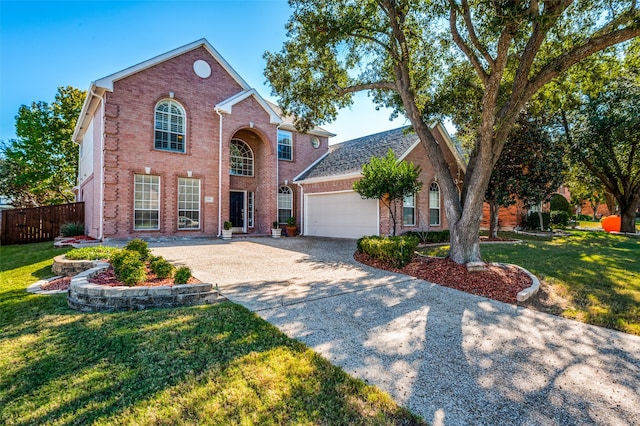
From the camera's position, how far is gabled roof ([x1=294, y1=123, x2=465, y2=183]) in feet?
48.5

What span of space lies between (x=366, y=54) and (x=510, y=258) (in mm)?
8054

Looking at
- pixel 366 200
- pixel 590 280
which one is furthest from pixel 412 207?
pixel 590 280

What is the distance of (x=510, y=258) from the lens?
9.41 meters

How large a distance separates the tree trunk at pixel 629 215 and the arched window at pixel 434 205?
12484mm

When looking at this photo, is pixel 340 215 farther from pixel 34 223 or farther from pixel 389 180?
pixel 34 223

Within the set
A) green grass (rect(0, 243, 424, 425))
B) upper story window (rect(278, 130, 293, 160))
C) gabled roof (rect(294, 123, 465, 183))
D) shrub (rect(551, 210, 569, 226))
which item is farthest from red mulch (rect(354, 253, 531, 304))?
shrub (rect(551, 210, 569, 226))

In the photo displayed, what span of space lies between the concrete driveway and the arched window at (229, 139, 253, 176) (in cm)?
1191

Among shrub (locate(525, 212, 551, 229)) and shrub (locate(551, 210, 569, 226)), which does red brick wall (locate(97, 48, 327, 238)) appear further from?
shrub (locate(551, 210, 569, 226))

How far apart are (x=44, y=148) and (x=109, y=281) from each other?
84.2ft

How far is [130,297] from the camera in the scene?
4.68m

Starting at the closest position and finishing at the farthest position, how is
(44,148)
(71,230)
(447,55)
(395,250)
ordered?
(395,250), (447,55), (71,230), (44,148)

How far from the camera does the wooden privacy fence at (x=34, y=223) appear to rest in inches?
560

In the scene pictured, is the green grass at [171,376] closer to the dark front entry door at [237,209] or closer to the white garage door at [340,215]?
the white garage door at [340,215]

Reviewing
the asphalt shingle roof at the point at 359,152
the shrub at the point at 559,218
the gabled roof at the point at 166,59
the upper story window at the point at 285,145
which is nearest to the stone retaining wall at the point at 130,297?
the asphalt shingle roof at the point at 359,152
